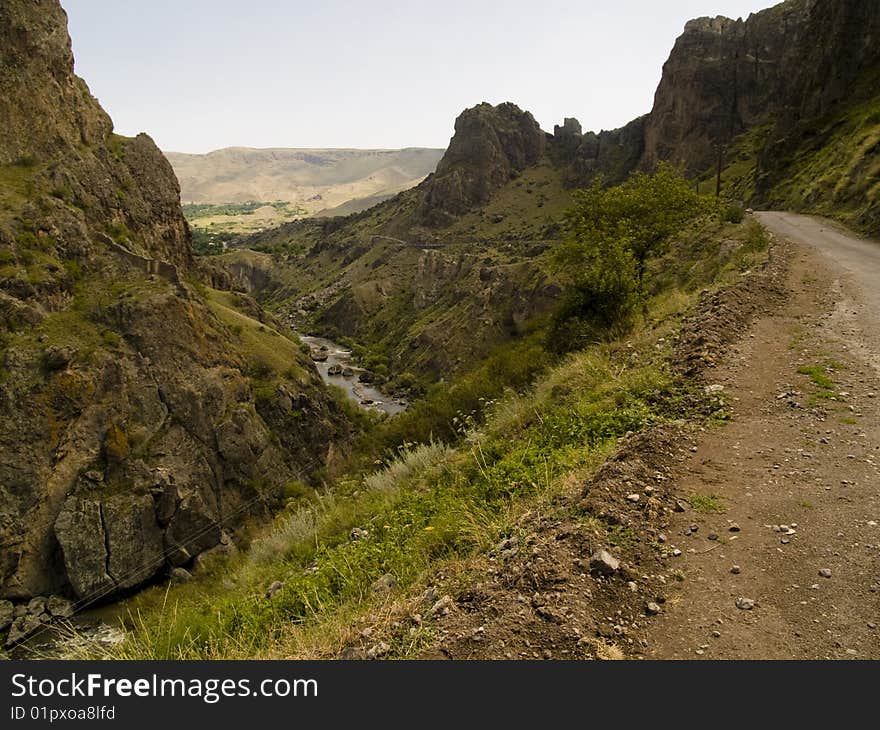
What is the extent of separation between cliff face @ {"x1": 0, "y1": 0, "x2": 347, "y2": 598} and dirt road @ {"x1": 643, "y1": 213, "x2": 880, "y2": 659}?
42016 mm

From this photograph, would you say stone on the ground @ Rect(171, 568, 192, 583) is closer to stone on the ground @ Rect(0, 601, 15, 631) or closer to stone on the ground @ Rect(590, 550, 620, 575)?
stone on the ground @ Rect(0, 601, 15, 631)

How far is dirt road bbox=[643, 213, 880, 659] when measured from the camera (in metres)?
4.77

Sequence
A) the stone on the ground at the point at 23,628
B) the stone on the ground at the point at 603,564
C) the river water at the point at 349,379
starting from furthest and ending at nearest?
the river water at the point at 349,379, the stone on the ground at the point at 23,628, the stone on the ground at the point at 603,564

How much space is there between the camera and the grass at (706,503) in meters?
6.65

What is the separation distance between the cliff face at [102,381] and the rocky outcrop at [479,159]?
107407mm

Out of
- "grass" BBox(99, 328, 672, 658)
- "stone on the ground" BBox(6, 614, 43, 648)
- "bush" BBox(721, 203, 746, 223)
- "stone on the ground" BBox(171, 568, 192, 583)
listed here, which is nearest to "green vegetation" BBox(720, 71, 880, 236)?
"bush" BBox(721, 203, 746, 223)

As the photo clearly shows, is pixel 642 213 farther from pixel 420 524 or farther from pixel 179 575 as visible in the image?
pixel 179 575

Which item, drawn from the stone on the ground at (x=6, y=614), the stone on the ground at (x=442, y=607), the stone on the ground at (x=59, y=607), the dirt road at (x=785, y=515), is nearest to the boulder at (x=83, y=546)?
the stone on the ground at (x=59, y=607)

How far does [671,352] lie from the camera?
12266 millimetres

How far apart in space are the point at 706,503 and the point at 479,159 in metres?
173

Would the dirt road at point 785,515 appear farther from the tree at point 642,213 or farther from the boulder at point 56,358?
the boulder at point 56,358

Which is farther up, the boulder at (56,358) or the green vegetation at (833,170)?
the green vegetation at (833,170)

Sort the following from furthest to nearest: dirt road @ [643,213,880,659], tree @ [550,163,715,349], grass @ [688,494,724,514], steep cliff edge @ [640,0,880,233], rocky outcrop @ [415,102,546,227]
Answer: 1. rocky outcrop @ [415,102,546,227]
2. steep cliff edge @ [640,0,880,233]
3. tree @ [550,163,715,349]
4. grass @ [688,494,724,514]
5. dirt road @ [643,213,880,659]

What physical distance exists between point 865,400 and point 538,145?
184 metres
